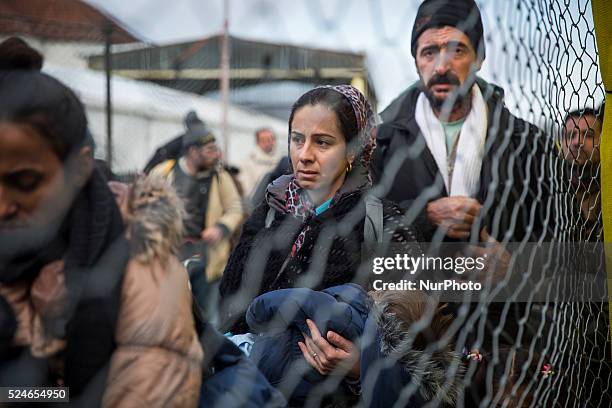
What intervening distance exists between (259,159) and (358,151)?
1.95 m

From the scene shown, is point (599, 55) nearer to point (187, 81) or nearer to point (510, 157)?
point (510, 157)

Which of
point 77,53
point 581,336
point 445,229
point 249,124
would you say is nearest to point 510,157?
point 445,229

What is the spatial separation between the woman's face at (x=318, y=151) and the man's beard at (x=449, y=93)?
0.37 meters

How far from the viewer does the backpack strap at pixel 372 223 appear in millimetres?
1308

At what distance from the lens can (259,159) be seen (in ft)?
10.8

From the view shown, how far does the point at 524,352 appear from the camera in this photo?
1761mm

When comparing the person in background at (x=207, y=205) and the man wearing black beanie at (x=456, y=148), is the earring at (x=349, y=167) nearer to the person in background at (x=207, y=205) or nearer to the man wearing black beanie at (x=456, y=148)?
the man wearing black beanie at (x=456, y=148)

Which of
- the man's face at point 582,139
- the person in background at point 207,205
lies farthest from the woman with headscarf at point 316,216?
the man's face at point 582,139

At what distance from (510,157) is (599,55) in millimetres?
399

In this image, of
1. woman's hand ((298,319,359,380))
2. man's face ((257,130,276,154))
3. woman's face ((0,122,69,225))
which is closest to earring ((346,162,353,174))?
woman's hand ((298,319,359,380))

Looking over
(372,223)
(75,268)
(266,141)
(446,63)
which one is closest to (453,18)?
(446,63)

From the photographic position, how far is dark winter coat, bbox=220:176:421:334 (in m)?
1.27

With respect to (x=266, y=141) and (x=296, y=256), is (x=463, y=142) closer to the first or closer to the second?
(x=296, y=256)

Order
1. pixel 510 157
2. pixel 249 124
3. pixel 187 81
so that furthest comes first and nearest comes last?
1. pixel 249 124
2. pixel 187 81
3. pixel 510 157
